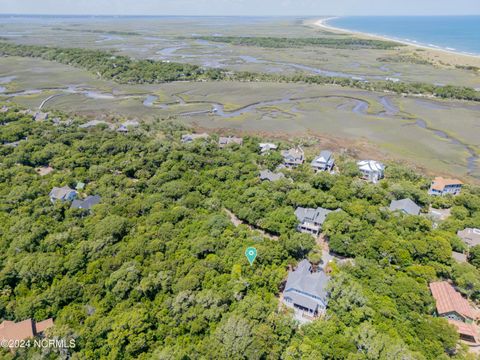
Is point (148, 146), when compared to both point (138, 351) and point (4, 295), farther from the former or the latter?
point (138, 351)

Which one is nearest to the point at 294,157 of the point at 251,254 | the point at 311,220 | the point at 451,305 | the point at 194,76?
the point at 311,220

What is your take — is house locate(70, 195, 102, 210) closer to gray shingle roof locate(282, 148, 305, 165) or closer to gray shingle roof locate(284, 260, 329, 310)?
gray shingle roof locate(284, 260, 329, 310)

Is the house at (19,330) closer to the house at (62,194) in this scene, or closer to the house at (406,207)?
the house at (62,194)

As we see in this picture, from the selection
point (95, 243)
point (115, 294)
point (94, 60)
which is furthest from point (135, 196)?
point (94, 60)

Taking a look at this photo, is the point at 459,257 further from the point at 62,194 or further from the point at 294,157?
the point at 62,194

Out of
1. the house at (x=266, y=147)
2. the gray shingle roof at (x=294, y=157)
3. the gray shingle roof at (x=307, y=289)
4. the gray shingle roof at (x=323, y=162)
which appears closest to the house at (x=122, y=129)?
the house at (x=266, y=147)
